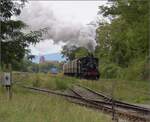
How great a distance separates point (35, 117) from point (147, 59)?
37.5 meters

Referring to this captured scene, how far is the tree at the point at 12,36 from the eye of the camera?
76.6 feet

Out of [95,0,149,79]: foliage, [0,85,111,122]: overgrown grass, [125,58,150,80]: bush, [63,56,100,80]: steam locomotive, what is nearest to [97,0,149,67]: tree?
[95,0,149,79]: foliage

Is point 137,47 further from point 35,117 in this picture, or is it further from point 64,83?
point 35,117

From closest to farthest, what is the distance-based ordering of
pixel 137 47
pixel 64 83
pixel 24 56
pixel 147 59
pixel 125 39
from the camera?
pixel 24 56, pixel 64 83, pixel 147 59, pixel 137 47, pixel 125 39

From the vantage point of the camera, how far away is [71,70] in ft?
170

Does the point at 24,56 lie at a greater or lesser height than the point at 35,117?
greater

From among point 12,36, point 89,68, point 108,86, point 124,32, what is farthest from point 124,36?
point 12,36

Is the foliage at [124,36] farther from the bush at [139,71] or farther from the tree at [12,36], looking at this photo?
the tree at [12,36]

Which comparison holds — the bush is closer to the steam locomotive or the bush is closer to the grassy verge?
the steam locomotive

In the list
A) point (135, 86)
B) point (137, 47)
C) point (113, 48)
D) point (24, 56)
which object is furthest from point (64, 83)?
point (113, 48)

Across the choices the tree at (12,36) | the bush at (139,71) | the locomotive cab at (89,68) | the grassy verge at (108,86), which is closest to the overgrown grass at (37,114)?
the tree at (12,36)

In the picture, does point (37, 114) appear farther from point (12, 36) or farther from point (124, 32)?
point (124, 32)

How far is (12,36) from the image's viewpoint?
23.6 m

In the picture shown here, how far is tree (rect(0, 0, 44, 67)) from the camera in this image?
2336 cm
